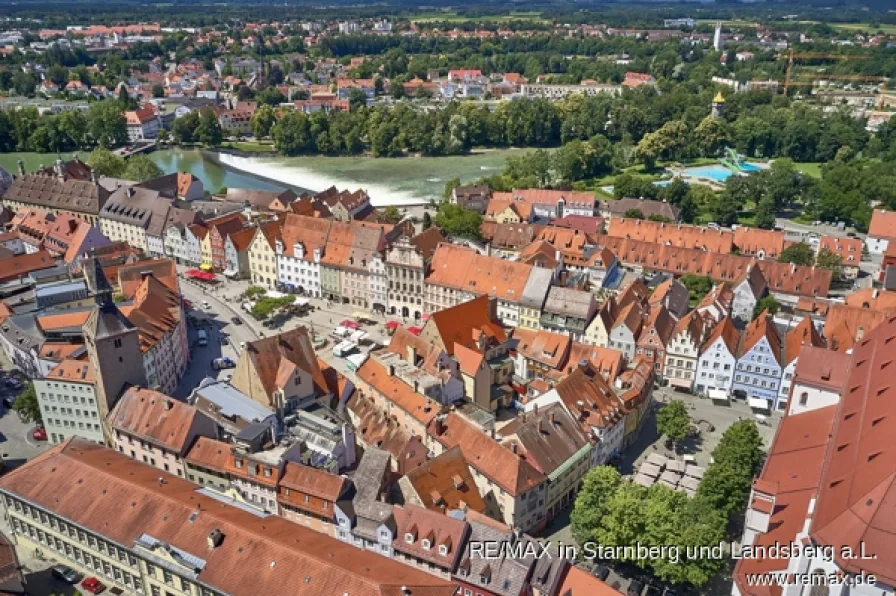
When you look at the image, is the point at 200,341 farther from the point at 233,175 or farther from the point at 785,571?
the point at 233,175

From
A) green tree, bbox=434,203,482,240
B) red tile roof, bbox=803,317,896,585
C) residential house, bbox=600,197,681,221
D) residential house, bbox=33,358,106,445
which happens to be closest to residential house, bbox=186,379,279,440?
residential house, bbox=33,358,106,445

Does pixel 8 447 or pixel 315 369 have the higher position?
pixel 315 369

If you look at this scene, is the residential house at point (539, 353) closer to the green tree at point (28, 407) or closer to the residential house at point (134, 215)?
the green tree at point (28, 407)

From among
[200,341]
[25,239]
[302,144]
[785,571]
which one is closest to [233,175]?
[302,144]

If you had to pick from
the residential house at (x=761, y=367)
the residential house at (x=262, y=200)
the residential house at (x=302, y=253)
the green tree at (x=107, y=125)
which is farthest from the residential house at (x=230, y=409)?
the green tree at (x=107, y=125)

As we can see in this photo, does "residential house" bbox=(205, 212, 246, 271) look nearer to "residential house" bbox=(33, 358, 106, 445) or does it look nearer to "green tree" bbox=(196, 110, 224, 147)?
"residential house" bbox=(33, 358, 106, 445)

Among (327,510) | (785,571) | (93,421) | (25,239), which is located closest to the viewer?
(785,571)
